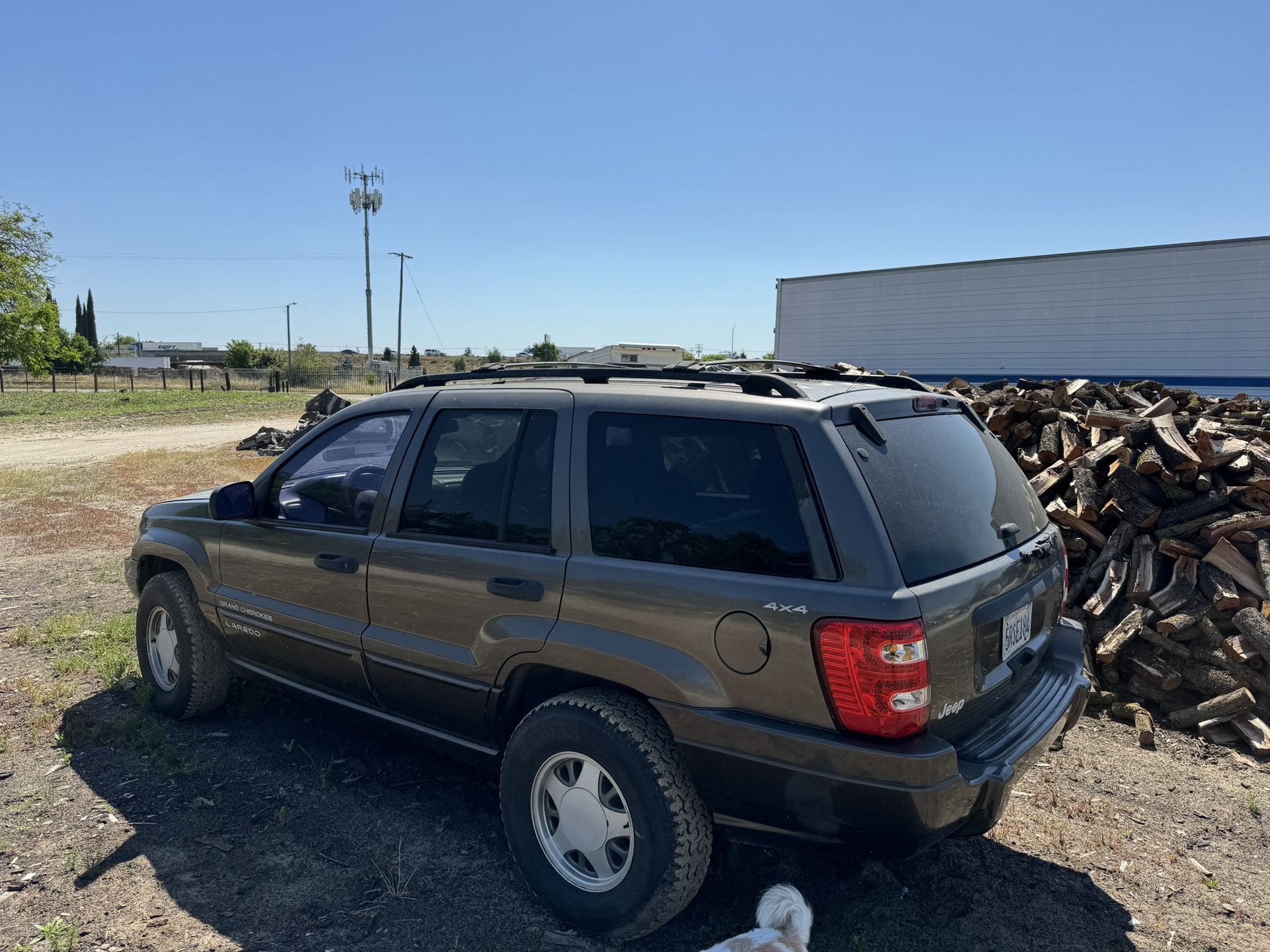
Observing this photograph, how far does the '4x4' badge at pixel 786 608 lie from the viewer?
232 centimetres

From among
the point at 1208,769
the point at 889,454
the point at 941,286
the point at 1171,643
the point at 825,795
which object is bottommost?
the point at 1208,769

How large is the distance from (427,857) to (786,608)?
193 centimetres

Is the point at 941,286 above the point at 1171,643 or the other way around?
above

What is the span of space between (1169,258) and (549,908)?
17.9m

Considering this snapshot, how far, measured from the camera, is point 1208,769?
13.6 feet

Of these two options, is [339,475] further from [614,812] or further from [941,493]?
[941,493]

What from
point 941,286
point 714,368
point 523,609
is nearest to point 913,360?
point 941,286

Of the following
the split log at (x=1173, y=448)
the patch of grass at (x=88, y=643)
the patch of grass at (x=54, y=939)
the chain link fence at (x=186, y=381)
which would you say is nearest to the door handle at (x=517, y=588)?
→ the patch of grass at (x=54, y=939)

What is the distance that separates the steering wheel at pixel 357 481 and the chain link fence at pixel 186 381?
44735mm

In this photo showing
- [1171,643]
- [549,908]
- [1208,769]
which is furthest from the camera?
[1171,643]

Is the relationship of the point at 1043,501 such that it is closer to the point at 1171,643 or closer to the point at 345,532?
the point at 1171,643

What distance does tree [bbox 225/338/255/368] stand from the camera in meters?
84.4

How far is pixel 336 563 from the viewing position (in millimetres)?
3506

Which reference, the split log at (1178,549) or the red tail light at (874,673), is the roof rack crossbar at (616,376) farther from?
the split log at (1178,549)
